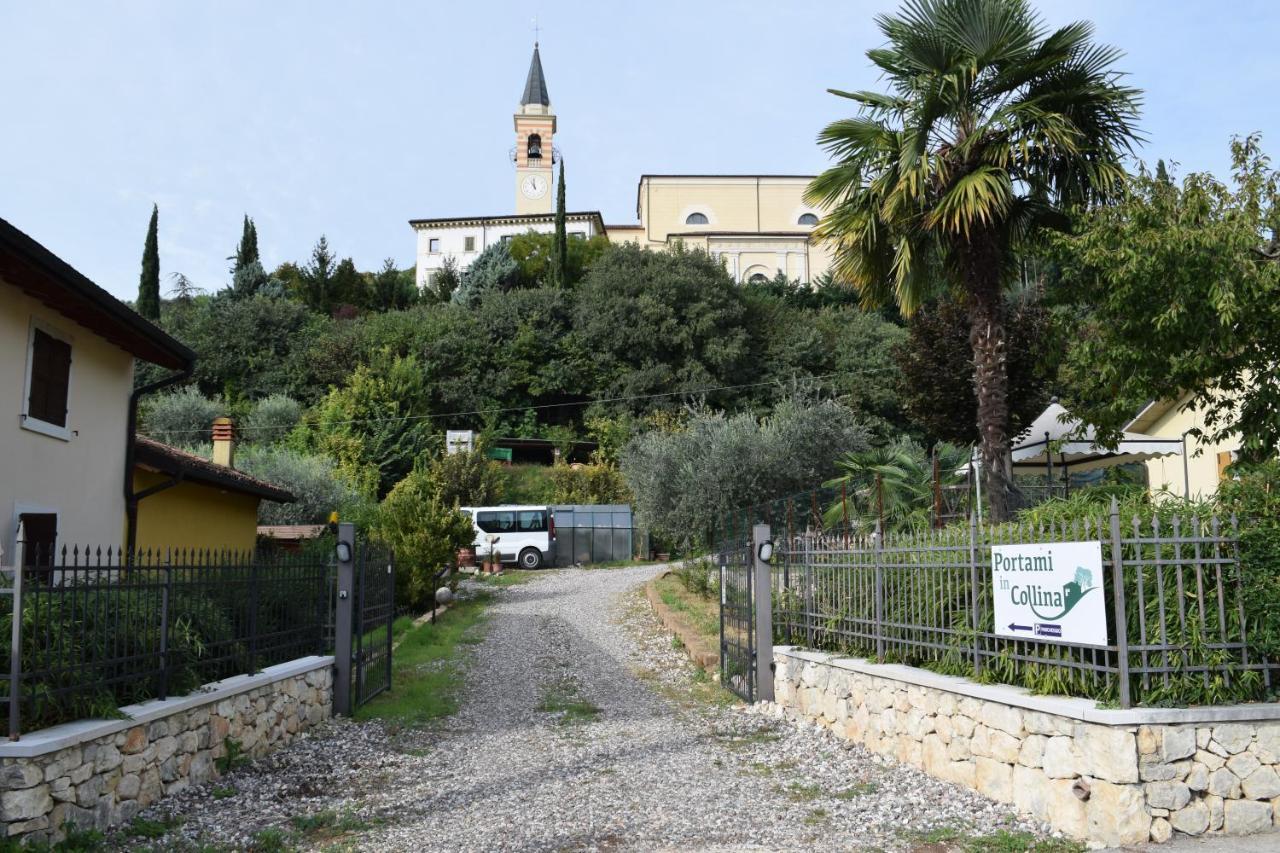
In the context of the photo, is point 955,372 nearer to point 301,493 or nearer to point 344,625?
point 344,625

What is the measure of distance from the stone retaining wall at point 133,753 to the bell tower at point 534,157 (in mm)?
66205

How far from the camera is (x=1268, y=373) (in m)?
9.18

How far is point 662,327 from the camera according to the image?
1742 inches

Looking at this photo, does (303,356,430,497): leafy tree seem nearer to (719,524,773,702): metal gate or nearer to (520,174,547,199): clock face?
(719,524,773,702): metal gate

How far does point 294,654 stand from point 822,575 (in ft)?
17.1

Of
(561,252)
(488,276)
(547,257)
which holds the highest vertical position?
(547,257)

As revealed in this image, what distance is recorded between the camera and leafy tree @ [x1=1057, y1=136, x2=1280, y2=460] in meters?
8.64

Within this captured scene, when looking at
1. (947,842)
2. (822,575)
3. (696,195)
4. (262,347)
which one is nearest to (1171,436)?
(822,575)

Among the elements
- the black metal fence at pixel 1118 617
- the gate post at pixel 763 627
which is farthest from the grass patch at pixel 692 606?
the black metal fence at pixel 1118 617

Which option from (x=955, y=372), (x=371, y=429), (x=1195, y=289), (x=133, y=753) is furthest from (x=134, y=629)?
(x=371, y=429)

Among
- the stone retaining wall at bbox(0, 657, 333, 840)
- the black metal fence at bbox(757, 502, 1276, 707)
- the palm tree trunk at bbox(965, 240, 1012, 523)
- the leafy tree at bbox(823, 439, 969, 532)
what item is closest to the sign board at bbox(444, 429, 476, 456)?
the leafy tree at bbox(823, 439, 969, 532)

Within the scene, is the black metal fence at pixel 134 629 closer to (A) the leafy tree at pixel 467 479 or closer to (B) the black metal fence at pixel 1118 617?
(B) the black metal fence at pixel 1118 617

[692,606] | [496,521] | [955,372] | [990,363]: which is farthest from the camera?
[496,521]

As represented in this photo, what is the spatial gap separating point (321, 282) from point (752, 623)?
53.5 meters
